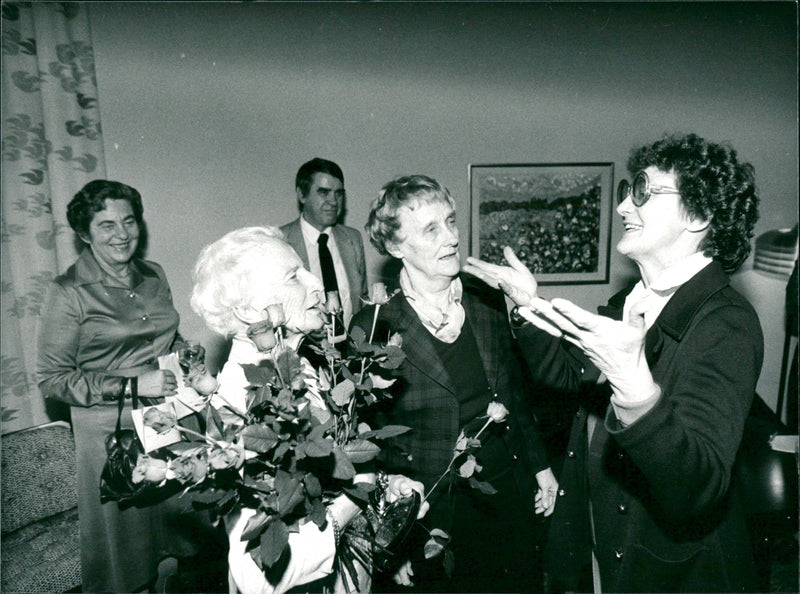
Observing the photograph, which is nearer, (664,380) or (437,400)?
(664,380)

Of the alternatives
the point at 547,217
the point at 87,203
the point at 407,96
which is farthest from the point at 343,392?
the point at 547,217

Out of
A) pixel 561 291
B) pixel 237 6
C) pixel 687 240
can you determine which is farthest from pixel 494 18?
pixel 687 240

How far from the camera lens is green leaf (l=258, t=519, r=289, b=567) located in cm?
87

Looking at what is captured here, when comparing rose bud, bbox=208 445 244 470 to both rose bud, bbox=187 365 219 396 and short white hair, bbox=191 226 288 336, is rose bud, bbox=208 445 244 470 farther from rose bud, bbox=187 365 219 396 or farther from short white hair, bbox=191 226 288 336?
short white hair, bbox=191 226 288 336

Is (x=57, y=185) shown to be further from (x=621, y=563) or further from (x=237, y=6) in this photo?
(x=621, y=563)

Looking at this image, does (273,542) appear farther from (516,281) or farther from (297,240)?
(297,240)

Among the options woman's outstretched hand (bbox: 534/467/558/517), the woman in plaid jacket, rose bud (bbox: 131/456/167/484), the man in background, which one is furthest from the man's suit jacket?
rose bud (bbox: 131/456/167/484)

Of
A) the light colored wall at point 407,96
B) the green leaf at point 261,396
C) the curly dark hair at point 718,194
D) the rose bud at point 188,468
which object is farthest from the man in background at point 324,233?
the rose bud at point 188,468

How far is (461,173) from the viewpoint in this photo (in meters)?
4.16

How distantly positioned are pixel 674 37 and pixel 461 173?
80.8 inches

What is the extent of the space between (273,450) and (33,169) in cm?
299

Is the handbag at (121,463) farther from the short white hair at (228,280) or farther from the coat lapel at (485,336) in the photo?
the coat lapel at (485,336)

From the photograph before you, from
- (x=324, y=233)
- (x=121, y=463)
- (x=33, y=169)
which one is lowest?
(x=121, y=463)

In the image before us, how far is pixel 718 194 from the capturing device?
1.41 metres
